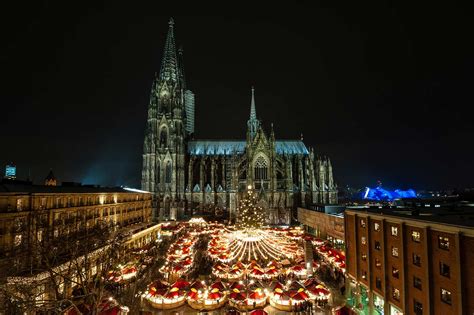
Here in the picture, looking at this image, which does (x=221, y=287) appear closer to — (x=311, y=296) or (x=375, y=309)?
(x=311, y=296)

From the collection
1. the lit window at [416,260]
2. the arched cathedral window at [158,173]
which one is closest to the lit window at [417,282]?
the lit window at [416,260]

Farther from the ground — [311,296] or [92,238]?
[92,238]

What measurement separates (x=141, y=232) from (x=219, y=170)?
41.7 meters

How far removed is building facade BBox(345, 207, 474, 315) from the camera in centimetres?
1762

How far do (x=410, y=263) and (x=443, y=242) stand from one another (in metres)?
3.72

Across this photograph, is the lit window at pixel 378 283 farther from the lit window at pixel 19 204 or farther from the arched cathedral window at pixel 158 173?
the arched cathedral window at pixel 158 173

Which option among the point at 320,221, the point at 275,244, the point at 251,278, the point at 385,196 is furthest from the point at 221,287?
the point at 385,196

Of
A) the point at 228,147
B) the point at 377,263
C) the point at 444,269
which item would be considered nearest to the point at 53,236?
the point at 377,263

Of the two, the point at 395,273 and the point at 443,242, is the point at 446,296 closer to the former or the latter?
the point at 443,242

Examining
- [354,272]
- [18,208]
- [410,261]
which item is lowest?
[354,272]

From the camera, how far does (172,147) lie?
84562mm

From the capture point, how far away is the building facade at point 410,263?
17.6 metres

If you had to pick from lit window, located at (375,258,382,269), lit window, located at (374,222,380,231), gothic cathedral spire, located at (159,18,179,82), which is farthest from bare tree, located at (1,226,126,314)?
gothic cathedral spire, located at (159,18,179,82)

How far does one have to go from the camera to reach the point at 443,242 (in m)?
19.2
